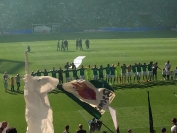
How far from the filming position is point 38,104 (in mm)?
8734

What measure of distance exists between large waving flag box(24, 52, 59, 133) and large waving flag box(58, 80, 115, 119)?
1262 millimetres

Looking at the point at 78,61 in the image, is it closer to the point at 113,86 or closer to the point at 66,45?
the point at 66,45

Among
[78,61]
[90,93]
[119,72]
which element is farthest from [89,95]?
[78,61]

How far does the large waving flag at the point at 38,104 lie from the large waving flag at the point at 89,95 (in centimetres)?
126

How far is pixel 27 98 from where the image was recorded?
867cm

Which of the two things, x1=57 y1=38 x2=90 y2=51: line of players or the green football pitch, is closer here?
the green football pitch

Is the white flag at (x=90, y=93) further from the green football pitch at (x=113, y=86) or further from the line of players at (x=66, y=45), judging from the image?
the line of players at (x=66, y=45)

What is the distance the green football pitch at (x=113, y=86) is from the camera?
19.9 meters

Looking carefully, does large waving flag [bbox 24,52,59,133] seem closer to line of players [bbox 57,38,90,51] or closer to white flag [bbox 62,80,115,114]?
white flag [bbox 62,80,115,114]

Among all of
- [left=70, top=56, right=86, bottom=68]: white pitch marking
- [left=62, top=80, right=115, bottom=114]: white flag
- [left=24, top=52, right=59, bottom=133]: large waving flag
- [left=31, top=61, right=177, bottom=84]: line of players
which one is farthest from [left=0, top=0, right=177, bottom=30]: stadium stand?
[left=24, top=52, right=59, bottom=133]: large waving flag

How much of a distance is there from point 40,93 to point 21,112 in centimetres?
1301

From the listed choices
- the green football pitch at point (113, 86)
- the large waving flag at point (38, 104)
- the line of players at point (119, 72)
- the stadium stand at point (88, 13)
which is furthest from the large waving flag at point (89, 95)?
the stadium stand at point (88, 13)

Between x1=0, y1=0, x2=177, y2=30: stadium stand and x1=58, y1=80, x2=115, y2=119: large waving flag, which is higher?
x1=0, y1=0, x2=177, y2=30: stadium stand

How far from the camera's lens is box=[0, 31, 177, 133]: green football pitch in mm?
19891
